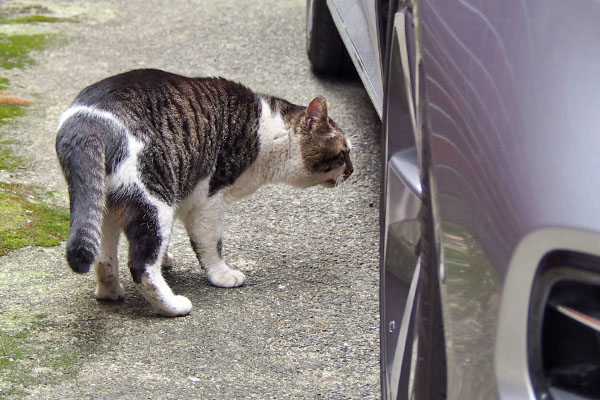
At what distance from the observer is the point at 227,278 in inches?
135

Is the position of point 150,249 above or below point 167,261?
above

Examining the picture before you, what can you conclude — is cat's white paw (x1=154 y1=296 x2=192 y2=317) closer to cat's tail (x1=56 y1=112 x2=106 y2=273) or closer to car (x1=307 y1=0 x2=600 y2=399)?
cat's tail (x1=56 y1=112 x2=106 y2=273)

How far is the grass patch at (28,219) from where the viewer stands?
3623 mm

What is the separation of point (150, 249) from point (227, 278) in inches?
17.9

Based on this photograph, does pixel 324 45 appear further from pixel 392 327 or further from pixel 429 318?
pixel 429 318

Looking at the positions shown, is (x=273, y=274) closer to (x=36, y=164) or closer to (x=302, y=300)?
(x=302, y=300)

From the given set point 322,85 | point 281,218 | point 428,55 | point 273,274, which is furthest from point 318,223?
point 428,55

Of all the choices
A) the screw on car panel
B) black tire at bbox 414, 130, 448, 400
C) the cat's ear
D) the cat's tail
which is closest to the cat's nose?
the cat's ear

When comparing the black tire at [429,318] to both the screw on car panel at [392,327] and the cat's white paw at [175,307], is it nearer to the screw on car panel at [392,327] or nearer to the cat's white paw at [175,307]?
the screw on car panel at [392,327]

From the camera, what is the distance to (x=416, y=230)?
170 centimetres

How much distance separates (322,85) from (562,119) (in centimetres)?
456

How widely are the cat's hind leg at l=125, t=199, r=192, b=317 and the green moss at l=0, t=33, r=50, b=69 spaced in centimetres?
358

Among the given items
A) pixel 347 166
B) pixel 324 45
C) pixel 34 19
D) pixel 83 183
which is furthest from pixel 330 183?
pixel 34 19

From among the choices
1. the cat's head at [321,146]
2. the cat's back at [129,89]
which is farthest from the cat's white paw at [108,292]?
the cat's head at [321,146]
